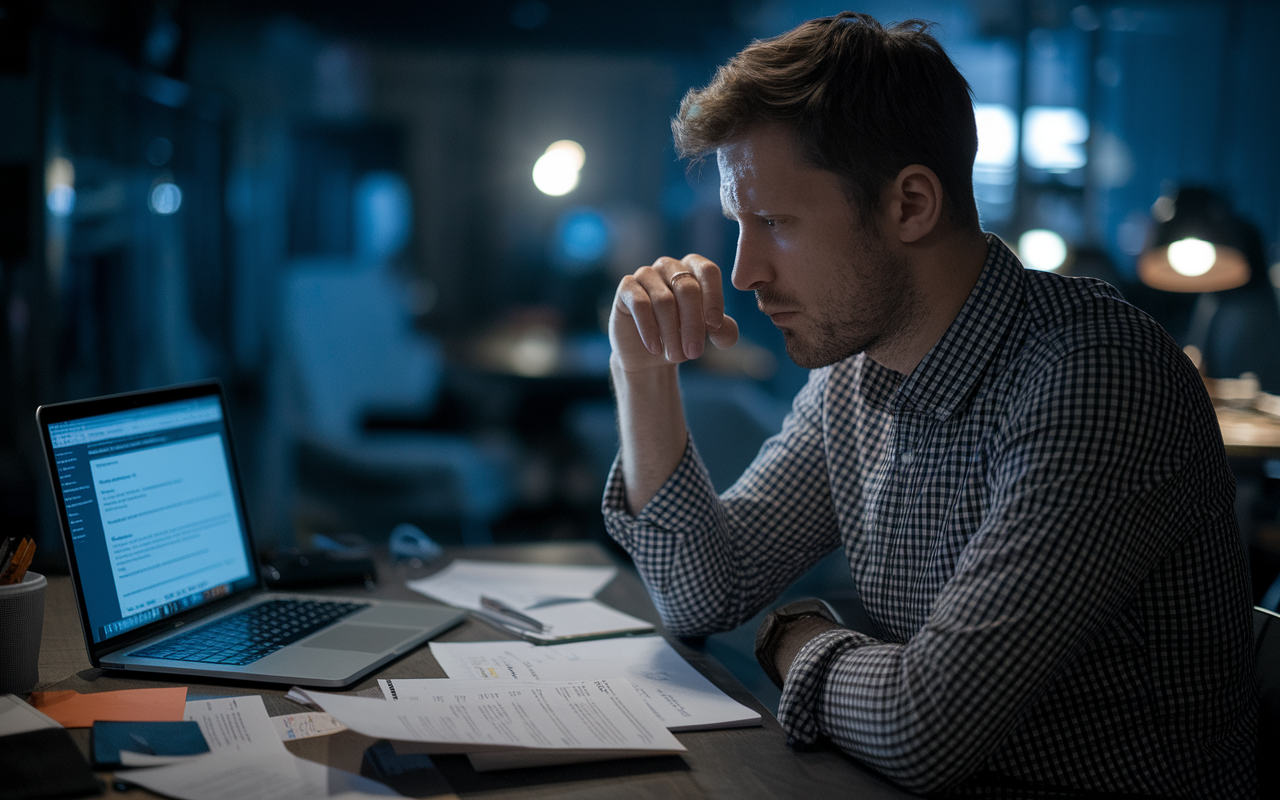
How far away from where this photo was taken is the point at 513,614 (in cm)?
129

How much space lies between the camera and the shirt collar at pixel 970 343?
108 centimetres

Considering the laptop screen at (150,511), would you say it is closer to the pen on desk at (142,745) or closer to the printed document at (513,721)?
the pen on desk at (142,745)

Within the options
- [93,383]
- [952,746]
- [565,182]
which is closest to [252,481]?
[93,383]

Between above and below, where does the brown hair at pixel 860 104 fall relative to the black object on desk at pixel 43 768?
above

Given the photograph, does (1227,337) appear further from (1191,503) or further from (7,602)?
(7,602)

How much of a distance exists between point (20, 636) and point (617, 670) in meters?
0.61

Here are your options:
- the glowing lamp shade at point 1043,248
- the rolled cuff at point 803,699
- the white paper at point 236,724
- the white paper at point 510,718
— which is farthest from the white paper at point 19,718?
the glowing lamp shade at point 1043,248

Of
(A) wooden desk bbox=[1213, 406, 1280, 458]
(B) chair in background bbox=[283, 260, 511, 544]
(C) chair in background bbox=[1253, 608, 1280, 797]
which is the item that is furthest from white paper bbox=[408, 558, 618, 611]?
(B) chair in background bbox=[283, 260, 511, 544]

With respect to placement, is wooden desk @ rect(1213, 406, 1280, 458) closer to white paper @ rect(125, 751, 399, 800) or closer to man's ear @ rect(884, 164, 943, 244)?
man's ear @ rect(884, 164, 943, 244)

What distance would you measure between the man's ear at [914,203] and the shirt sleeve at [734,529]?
320 millimetres

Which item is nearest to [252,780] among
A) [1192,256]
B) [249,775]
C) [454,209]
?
[249,775]

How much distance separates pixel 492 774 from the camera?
2.73 feet

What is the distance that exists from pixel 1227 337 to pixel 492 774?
4.35 metres

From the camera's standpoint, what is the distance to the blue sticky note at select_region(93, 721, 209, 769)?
2.67 ft
